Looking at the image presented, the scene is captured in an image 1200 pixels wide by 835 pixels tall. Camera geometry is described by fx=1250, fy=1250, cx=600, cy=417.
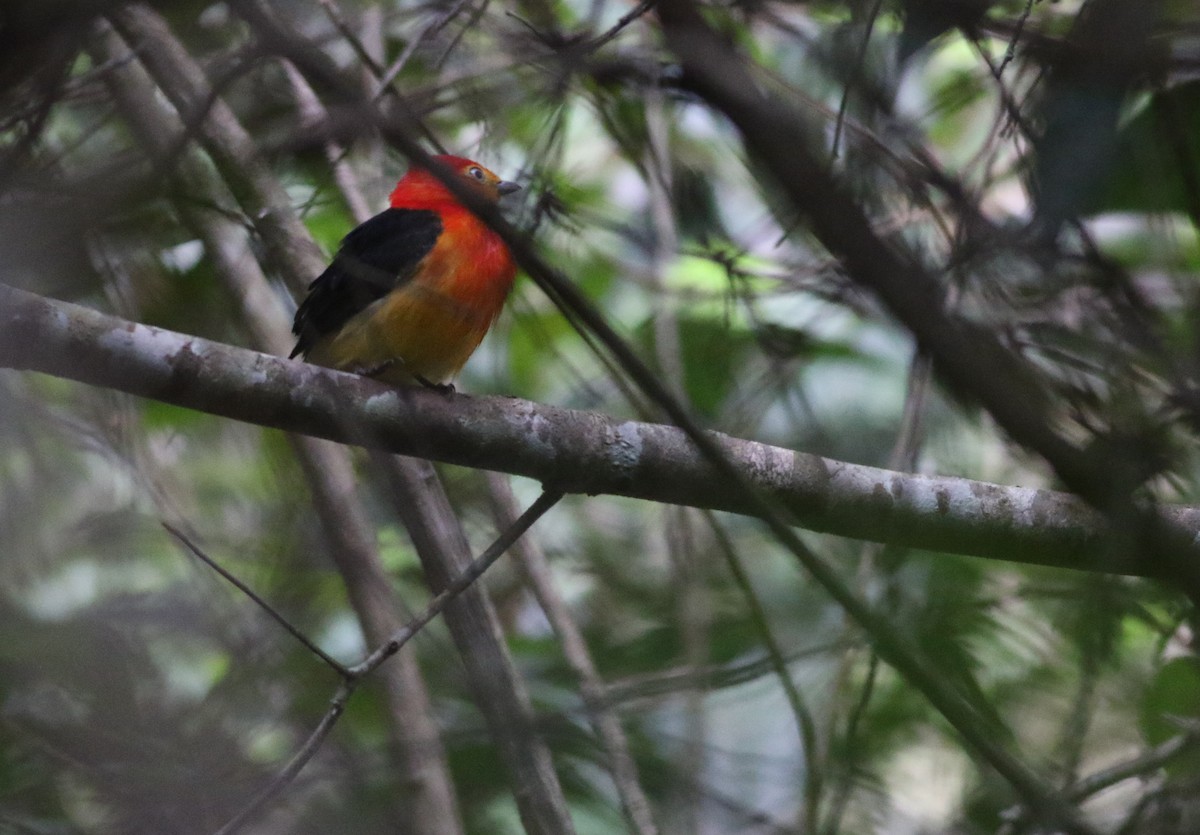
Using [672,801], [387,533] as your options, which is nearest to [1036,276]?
[672,801]

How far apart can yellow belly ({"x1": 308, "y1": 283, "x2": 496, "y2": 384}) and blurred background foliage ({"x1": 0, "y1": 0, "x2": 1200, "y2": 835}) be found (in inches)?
13.4

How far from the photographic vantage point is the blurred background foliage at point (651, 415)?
221cm

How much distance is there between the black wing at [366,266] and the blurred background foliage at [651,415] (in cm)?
24

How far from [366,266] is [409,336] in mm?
252

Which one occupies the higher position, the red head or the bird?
the red head

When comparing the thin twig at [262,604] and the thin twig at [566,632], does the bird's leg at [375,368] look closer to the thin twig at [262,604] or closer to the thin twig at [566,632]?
the thin twig at [566,632]

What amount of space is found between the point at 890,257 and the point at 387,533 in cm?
445

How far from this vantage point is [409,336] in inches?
151

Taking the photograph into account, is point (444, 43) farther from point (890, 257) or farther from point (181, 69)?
point (890, 257)

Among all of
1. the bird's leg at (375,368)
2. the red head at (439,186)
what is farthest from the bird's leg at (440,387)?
the red head at (439,186)

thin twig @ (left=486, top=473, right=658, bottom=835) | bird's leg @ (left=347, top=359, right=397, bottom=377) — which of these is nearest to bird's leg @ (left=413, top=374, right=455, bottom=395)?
bird's leg @ (left=347, top=359, right=397, bottom=377)

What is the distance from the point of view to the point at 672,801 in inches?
93.7

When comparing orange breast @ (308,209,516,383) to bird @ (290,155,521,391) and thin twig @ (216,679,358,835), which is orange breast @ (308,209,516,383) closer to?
bird @ (290,155,521,391)

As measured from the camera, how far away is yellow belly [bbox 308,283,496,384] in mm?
3834
